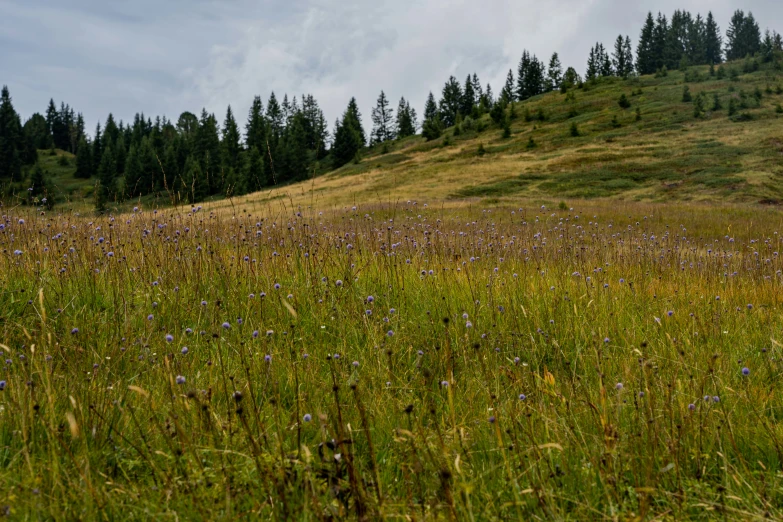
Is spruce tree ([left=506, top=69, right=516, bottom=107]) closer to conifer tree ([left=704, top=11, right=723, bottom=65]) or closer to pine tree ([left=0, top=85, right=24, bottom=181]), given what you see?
conifer tree ([left=704, top=11, right=723, bottom=65])

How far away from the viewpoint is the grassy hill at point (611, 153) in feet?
103

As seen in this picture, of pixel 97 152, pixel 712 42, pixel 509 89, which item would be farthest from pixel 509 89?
pixel 97 152

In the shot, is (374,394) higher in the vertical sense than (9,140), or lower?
lower

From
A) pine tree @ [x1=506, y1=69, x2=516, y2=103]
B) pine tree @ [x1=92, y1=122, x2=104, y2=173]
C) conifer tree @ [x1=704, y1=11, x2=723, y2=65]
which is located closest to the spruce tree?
pine tree @ [x1=506, y1=69, x2=516, y2=103]

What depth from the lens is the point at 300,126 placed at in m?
79.2

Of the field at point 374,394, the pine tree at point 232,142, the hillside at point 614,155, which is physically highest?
the pine tree at point 232,142

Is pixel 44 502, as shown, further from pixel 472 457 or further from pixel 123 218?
pixel 123 218

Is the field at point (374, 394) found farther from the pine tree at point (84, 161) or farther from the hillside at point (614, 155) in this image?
the pine tree at point (84, 161)

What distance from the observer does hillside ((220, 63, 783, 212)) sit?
1247 inches

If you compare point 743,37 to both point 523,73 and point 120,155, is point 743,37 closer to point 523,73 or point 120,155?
point 523,73

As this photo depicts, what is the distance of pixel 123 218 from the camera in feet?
26.3

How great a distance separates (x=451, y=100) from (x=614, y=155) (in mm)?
70094

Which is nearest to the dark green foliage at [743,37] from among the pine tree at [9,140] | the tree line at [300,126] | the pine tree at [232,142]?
the tree line at [300,126]

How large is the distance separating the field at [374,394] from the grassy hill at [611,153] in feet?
35.7
